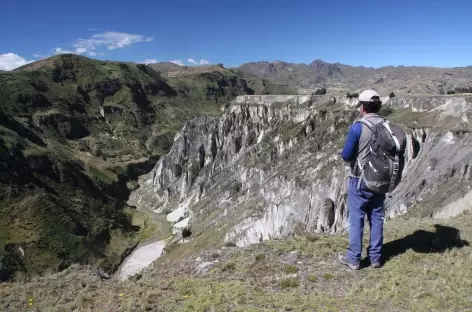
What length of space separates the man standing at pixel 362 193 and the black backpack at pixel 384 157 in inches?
6.5

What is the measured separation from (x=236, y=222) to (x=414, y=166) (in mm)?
40188

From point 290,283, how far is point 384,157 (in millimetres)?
4463

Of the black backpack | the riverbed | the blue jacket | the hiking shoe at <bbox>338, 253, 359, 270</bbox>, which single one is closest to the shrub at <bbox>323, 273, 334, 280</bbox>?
the hiking shoe at <bbox>338, 253, 359, 270</bbox>

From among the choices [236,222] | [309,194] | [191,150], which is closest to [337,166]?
[309,194]

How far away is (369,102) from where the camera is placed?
35.3 ft

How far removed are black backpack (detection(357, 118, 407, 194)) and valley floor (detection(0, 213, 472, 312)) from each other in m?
2.62

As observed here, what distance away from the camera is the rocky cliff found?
165 ft

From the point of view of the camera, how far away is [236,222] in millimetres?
84562

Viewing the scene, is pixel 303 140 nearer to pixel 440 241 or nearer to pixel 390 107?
pixel 390 107

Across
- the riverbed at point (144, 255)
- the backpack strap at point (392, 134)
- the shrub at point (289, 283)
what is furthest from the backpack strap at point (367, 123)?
the riverbed at point (144, 255)

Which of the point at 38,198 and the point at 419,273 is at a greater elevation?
the point at 419,273

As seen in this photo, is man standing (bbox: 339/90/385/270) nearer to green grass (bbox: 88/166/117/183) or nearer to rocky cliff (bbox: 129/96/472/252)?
rocky cliff (bbox: 129/96/472/252)

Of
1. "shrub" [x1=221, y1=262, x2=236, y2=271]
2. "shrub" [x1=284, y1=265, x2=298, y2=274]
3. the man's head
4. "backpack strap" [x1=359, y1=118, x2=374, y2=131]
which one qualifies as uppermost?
the man's head

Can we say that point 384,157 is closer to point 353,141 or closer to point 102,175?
point 353,141
